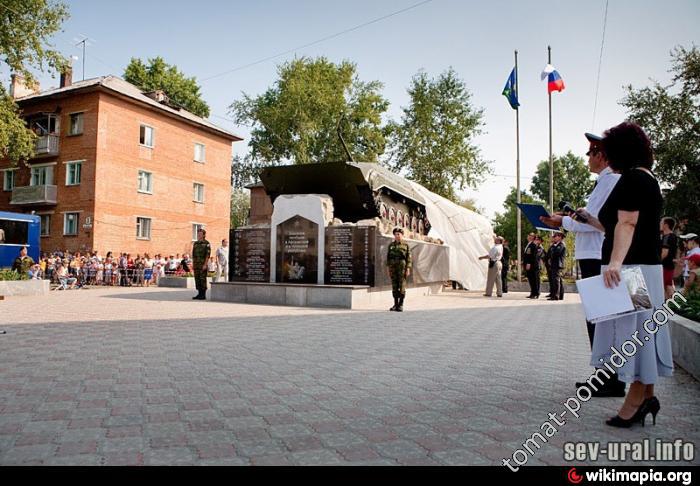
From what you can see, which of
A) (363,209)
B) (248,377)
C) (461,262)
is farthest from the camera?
(461,262)

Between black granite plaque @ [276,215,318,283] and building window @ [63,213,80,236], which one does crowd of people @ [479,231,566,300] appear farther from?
building window @ [63,213,80,236]

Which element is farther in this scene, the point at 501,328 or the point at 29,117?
the point at 29,117

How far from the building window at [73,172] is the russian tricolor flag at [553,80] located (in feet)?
84.6

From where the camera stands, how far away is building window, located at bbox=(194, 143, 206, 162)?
3670 cm

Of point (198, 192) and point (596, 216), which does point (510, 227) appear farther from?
point (596, 216)

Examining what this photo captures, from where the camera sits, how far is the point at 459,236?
23.0m

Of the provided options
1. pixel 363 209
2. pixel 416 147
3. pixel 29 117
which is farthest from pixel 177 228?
pixel 363 209

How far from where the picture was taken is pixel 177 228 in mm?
34562

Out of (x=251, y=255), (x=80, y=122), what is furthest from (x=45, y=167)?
(x=251, y=255)

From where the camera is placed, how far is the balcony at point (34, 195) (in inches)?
1208

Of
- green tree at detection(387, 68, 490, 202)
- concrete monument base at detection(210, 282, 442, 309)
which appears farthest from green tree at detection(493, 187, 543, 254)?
concrete monument base at detection(210, 282, 442, 309)

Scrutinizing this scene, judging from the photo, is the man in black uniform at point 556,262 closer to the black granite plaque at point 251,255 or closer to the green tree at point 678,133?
the black granite plaque at point 251,255
